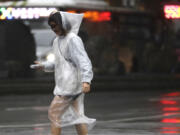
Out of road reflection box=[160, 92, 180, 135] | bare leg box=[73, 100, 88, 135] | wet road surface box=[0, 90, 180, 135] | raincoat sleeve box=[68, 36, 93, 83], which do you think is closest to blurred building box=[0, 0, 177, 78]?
wet road surface box=[0, 90, 180, 135]

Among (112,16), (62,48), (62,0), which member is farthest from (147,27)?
(62,48)

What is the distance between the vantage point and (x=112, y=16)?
80.0ft

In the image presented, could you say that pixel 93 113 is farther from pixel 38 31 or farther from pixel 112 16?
pixel 112 16

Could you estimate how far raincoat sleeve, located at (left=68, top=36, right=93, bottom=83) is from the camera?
764 centimetres

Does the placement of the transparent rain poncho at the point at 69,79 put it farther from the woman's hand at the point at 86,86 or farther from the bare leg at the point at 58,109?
the woman's hand at the point at 86,86

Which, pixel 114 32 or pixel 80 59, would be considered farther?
pixel 114 32

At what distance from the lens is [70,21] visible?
792cm

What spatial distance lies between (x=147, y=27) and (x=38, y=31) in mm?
7255

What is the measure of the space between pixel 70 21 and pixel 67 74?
643 millimetres

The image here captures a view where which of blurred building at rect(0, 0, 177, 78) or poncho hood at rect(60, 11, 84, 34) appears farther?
blurred building at rect(0, 0, 177, 78)

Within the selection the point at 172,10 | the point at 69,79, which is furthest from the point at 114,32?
the point at 69,79

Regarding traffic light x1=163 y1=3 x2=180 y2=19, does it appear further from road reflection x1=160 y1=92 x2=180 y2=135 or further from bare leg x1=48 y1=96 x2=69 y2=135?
bare leg x1=48 y1=96 x2=69 y2=135

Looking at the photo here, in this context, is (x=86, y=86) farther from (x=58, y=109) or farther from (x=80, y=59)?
(x=58, y=109)

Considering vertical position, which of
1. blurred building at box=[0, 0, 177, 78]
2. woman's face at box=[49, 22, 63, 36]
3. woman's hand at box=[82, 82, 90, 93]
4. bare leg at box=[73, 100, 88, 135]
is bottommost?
blurred building at box=[0, 0, 177, 78]
